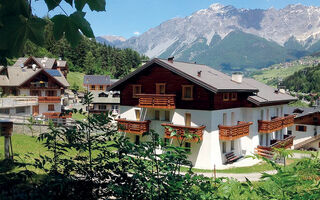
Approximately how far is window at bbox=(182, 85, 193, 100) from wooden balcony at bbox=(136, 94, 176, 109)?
2.70 feet

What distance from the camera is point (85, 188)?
3.08 metres

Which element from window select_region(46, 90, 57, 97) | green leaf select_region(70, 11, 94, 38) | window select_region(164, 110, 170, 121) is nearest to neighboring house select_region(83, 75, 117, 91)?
window select_region(46, 90, 57, 97)

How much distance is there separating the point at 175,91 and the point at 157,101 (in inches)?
67.5

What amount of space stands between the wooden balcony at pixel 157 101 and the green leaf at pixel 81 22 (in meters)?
20.6

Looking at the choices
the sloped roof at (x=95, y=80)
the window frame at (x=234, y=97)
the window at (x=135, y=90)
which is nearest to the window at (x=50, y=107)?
the window at (x=135, y=90)

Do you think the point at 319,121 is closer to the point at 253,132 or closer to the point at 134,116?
the point at 253,132

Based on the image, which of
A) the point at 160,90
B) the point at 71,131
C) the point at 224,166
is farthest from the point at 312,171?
the point at 160,90

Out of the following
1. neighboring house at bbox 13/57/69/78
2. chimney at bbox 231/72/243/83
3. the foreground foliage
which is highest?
neighboring house at bbox 13/57/69/78

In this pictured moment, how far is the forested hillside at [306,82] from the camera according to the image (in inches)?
5315

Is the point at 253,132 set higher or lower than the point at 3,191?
lower

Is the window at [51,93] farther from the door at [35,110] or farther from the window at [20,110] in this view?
the window at [20,110]

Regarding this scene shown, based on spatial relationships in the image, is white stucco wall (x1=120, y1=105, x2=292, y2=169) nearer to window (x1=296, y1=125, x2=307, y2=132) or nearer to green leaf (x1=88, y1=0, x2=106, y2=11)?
green leaf (x1=88, y1=0, x2=106, y2=11)

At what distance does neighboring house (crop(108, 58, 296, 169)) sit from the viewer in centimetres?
2084

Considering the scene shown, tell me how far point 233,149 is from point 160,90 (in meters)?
8.19
